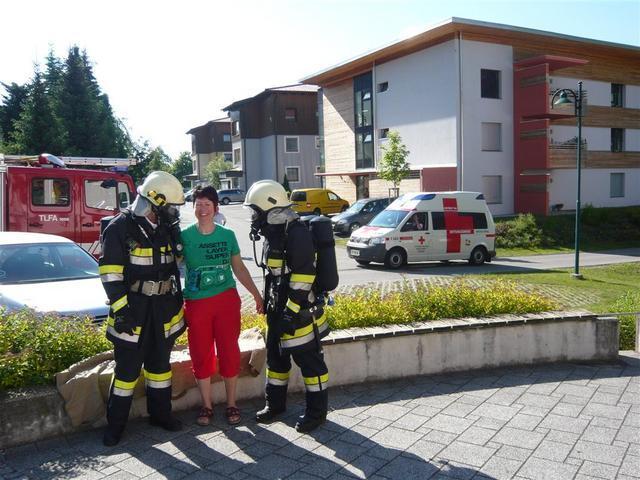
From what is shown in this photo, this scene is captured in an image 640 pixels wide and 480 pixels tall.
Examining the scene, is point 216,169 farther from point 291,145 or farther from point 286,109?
point 286,109

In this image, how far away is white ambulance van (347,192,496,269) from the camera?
17.2 metres

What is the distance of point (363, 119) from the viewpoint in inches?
1519

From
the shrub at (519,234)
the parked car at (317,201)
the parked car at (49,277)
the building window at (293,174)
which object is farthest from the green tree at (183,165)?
the parked car at (49,277)

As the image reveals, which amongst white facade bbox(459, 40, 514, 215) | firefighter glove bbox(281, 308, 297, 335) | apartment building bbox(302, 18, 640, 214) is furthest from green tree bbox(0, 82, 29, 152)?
firefighter glove bbox(281, 308, 297, 335)

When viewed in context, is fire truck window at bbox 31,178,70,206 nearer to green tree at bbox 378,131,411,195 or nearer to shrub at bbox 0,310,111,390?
shrub at bbox 0,310,111,390

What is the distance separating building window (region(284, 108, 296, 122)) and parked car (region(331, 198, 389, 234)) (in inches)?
1292

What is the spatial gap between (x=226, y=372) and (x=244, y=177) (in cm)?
5841

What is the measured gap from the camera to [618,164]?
3619cm

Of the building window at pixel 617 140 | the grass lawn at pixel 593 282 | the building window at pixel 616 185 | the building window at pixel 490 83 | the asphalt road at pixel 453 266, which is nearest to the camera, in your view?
the grass lawn at pixel 593 282

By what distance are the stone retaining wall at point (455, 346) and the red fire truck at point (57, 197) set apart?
818cm

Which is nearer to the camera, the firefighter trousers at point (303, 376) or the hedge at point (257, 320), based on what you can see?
the hedge at point (257, 320)

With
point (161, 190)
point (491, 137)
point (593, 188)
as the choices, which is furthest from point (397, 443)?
point (593, 188)

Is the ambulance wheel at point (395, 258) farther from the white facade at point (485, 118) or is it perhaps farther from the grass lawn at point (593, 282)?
the white facade at point (485, 118)

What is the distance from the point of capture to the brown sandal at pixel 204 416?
175 inches
